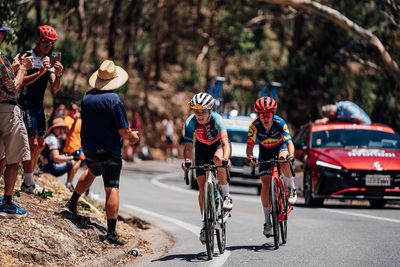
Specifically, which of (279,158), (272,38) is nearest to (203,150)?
(279,158)

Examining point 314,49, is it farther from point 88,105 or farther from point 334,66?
point 88,105

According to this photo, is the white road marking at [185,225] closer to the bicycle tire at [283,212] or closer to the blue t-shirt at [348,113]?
the bicycle tire at [283,212]

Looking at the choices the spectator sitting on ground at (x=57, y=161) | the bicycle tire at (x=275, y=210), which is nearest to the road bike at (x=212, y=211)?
the bicycle tire at (x=275, y=210)

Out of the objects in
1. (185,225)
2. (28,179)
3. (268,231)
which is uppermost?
(28,179)

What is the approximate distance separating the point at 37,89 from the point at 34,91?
0.06 metres

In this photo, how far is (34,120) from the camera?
12.6m

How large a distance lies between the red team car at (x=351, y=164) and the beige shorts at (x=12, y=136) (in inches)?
327

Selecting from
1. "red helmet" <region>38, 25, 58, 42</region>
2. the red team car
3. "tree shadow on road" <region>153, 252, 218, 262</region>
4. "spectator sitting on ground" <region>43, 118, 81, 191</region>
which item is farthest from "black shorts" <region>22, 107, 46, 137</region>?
the red team car

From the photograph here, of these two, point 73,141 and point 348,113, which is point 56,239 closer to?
point 73,141

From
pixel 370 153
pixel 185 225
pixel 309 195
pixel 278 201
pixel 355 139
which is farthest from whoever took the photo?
pixel 355 139

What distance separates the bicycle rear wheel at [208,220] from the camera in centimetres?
1085

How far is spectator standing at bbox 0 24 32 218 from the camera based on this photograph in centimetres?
1079

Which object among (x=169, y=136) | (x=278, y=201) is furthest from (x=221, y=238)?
(x=169, y=136)

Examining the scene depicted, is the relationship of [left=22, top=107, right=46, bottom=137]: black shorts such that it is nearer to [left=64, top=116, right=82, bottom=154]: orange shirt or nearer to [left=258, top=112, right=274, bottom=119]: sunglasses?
[left=258, top=112, right=274, bottom=119]: sunglasses
